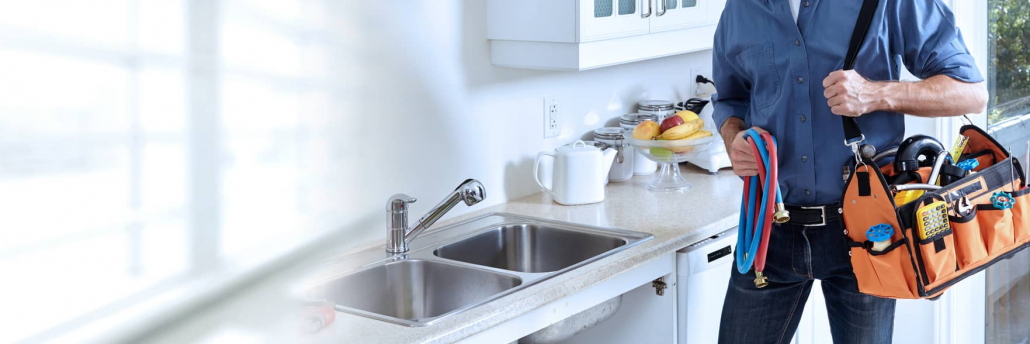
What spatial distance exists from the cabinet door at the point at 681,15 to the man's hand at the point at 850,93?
0.81 m

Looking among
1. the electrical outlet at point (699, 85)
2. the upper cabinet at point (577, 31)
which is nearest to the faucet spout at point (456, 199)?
the upper cabinet at point (577, 31)

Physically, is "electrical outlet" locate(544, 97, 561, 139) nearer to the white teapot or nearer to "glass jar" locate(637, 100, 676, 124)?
the white teapot

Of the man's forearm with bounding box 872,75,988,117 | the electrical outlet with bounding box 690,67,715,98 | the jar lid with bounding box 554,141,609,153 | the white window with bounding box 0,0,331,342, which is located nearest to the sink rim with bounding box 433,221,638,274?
the jar lid with bounding box 554,141,609,153

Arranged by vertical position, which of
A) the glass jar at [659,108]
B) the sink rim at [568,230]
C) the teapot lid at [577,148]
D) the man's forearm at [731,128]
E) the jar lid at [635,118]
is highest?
the glass jar at [659,108]

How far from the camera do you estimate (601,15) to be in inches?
79.3

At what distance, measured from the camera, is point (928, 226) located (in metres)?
1.36

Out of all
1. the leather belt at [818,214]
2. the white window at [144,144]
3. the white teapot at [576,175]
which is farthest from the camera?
the white teapot at [576,175]

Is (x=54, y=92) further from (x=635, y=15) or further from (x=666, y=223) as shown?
(x=635, y=15)

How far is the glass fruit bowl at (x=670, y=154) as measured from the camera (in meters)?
2.18

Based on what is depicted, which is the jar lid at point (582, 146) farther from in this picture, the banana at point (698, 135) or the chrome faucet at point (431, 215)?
the chrome faucet at point (431, 215)

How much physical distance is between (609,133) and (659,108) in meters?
0.22

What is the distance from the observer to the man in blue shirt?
1.45 m

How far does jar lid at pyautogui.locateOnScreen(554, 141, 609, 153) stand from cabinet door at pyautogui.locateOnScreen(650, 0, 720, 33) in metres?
0.32

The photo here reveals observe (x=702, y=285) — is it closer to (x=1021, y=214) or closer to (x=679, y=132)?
(x=679, y=132)
